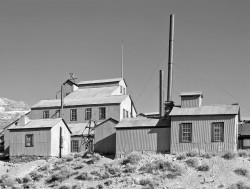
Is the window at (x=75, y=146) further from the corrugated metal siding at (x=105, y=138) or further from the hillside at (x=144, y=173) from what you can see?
the hillside at (x=144, y=173)

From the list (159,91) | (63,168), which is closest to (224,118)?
(159,91)

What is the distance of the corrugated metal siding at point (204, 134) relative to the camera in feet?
142

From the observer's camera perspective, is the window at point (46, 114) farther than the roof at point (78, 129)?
Yes

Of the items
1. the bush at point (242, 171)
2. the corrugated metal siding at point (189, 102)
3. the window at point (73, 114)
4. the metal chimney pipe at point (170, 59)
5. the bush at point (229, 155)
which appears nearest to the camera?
the bush at point (242, 171)

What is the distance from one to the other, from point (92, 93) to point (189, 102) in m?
21.4

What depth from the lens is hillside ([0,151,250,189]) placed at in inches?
1490

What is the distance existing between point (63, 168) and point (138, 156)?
7068mm

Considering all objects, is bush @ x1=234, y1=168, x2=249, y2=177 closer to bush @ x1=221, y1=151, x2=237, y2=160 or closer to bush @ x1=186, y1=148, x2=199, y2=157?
bush @ x1=221, y1=151, x2=237, y2=160

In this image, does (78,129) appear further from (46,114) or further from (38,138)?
(38,138)

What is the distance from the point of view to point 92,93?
213 feet

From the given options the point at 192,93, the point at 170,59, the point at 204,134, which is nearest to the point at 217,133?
the point at 204,134

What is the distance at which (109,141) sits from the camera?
164 feet

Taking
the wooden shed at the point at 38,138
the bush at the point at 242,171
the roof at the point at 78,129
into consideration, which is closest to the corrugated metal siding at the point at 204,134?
the bush at the point at 242,171

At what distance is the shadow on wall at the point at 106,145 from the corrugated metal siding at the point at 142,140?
2321 mm
